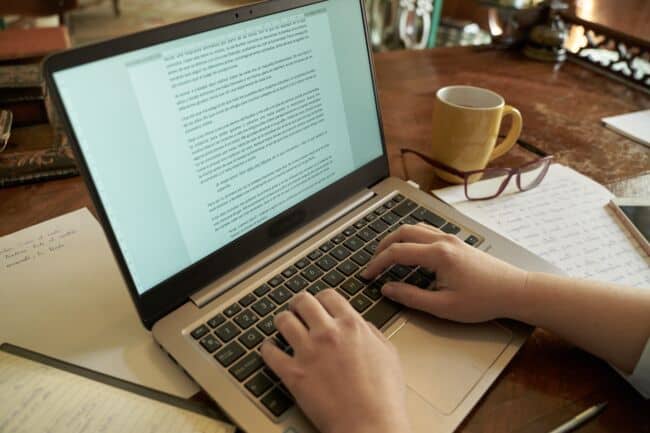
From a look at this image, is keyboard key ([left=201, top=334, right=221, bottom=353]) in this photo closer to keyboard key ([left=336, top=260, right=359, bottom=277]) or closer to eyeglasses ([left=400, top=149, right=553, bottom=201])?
keyboard key ([left=336, top=260, right=359, bottom=277])

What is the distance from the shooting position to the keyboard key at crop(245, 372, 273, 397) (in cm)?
37

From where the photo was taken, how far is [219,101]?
1.44 feet

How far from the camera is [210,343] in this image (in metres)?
0.40

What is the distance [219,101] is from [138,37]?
88mm

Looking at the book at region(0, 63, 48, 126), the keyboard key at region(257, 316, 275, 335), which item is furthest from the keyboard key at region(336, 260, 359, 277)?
the book at region(0, 63, 48, 126)

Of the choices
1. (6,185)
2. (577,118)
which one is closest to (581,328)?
(577,118)

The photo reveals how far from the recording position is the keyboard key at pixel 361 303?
0.45 m

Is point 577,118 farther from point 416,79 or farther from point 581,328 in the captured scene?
point 581,328

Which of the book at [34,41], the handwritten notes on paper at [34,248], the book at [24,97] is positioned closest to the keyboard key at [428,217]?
the handwritten notes on paper at [34,248]

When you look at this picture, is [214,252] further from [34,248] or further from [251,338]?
[34,248]

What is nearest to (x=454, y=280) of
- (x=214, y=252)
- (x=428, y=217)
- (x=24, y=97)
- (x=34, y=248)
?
(x=428, y=217)

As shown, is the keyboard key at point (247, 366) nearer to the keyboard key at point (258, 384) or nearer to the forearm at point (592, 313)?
the keyboard key at point (258, 384)

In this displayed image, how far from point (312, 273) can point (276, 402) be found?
0.50 ft

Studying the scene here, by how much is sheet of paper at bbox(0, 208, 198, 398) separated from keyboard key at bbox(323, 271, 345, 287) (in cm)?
16
